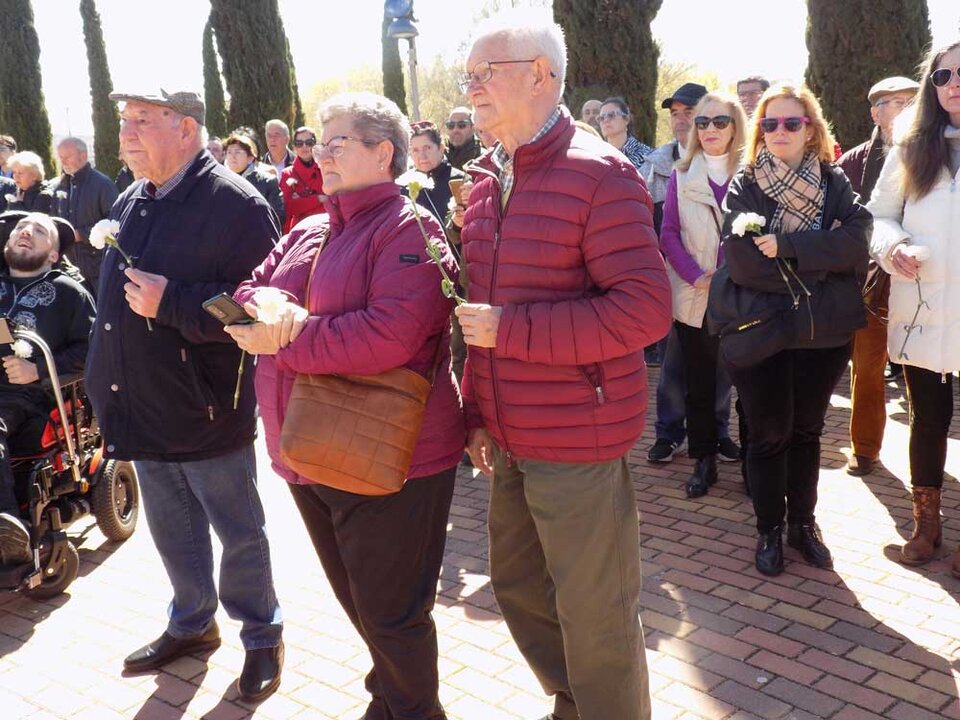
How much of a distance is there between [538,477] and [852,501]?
3139 millimetres

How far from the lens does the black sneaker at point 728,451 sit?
617cm

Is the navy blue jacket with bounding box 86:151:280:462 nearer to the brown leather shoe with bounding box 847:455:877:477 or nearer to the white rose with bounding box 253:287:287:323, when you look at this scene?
the white rose with bounding box 253:287:287:323

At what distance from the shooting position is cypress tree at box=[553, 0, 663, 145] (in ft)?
36.6

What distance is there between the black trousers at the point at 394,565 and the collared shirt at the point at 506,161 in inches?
34.8

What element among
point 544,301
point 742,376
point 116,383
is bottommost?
point 742,376

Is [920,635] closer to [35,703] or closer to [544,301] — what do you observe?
[544,301]

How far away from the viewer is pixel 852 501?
5387 mm

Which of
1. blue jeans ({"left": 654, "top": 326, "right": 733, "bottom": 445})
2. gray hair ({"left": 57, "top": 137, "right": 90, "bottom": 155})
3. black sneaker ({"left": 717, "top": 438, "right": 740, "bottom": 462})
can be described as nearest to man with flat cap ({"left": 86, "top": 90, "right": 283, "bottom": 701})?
blue jeans ({"left": 654, "top": 326, "right": 733, "bottom": 445})

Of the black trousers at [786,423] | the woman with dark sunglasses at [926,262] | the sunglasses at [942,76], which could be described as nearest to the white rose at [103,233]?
the black trousers at [786,423]

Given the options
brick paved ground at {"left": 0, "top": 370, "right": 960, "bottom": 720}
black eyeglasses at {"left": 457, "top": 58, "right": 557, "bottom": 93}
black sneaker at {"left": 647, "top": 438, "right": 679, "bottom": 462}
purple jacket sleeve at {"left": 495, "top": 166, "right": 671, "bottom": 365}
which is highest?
black eyeglasses at {"left": 457, "top": 58, "right": 557, "bottom": 93}

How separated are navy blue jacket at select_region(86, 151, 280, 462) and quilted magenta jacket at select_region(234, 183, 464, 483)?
0.52 meters

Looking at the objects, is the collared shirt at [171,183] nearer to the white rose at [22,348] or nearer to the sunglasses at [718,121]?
the white rose at [22,348]

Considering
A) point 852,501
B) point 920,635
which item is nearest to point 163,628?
point 920,635

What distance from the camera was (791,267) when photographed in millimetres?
4258
